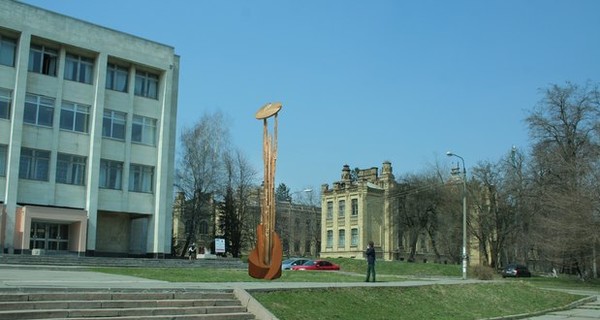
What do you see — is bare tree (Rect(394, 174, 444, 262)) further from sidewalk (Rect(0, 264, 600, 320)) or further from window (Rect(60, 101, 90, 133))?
sidewalk (Rect(0, 264, 600, 320))

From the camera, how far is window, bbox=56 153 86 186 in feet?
138

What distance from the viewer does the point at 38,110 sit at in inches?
1619

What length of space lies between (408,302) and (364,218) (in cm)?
5991

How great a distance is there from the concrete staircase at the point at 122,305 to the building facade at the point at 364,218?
63.2 m

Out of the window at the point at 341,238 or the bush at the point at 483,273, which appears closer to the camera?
the bush at the point at 483,273

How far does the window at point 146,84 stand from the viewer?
154 ft

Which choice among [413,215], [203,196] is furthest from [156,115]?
[413,215]

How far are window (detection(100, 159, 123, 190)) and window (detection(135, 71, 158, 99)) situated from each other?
5819 millimetres

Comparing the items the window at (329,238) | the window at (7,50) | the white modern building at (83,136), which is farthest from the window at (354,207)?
the window at (7,50)

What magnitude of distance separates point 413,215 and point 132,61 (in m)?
41.0

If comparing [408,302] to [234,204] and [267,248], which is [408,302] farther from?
[234,204]

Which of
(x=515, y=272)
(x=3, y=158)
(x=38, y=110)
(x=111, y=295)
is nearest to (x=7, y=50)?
(x=38, y=110)

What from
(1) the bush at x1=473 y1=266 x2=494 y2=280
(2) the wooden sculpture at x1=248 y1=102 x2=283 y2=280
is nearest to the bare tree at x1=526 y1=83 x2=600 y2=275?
(1) the bush at x1=473 y1=266 x2=494 y2=280

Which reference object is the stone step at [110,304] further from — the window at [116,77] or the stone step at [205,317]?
the window at [116,77]
